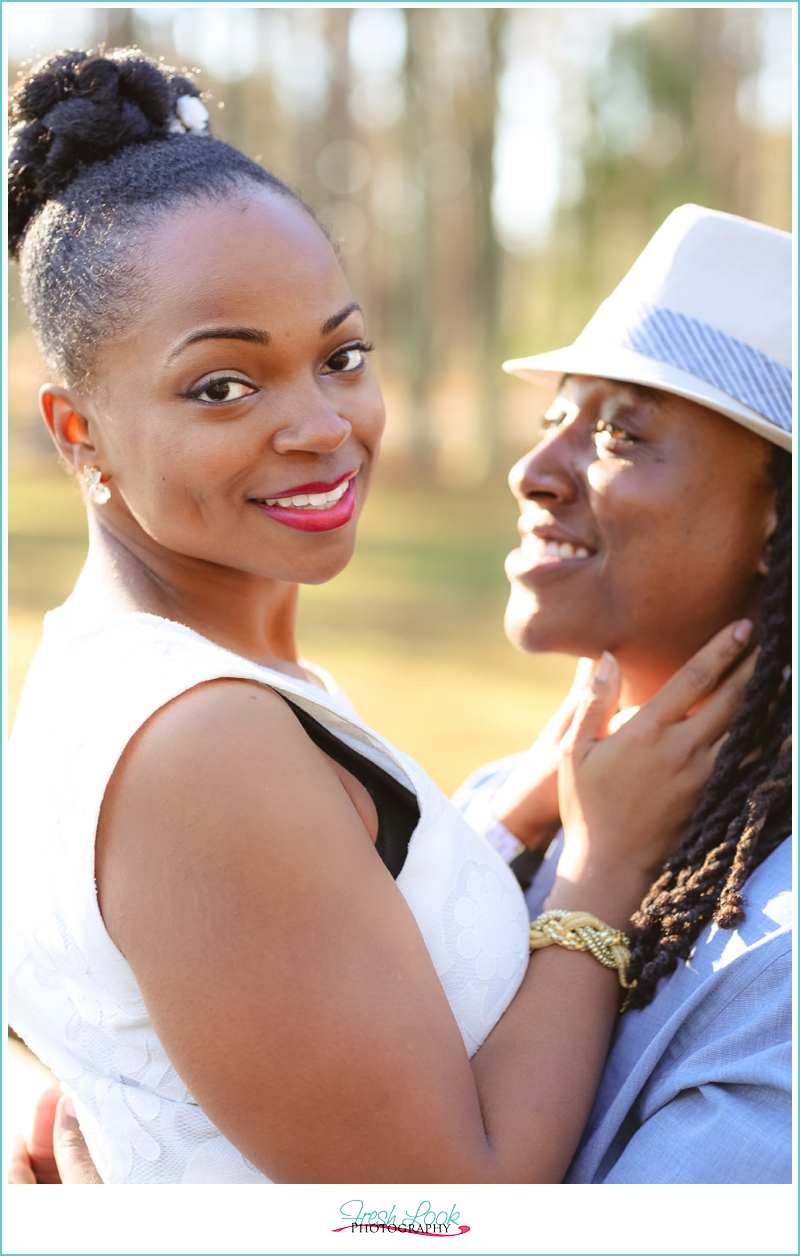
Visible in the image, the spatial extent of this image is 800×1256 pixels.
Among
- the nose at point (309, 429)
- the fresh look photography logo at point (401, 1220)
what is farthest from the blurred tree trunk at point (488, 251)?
the fresh look photography logo at point (401, 1220)

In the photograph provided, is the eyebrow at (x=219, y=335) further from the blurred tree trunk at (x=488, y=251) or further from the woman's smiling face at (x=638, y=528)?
the blurred tree trunk at (x=488, y=251)

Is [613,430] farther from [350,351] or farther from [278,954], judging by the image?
[278,954]

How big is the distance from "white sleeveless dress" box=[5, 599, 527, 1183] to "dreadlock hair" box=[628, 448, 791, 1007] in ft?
0.94

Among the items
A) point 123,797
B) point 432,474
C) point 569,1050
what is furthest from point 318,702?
point 432,474

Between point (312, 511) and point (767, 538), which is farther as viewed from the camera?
point (767, 538)

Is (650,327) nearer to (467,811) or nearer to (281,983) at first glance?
(467,811)

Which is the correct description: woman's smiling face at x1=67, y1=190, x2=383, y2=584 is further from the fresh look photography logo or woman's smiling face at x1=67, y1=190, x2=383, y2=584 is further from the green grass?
the green grass

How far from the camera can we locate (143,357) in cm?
187

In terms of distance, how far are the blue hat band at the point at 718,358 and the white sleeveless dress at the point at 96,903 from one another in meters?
1.14

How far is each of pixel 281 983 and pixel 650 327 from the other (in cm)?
172

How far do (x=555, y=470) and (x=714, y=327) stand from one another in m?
0.49

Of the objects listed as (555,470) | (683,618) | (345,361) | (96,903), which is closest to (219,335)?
(345,361)

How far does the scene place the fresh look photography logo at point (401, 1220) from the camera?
1751 millimetres

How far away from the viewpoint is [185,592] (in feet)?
7.02
